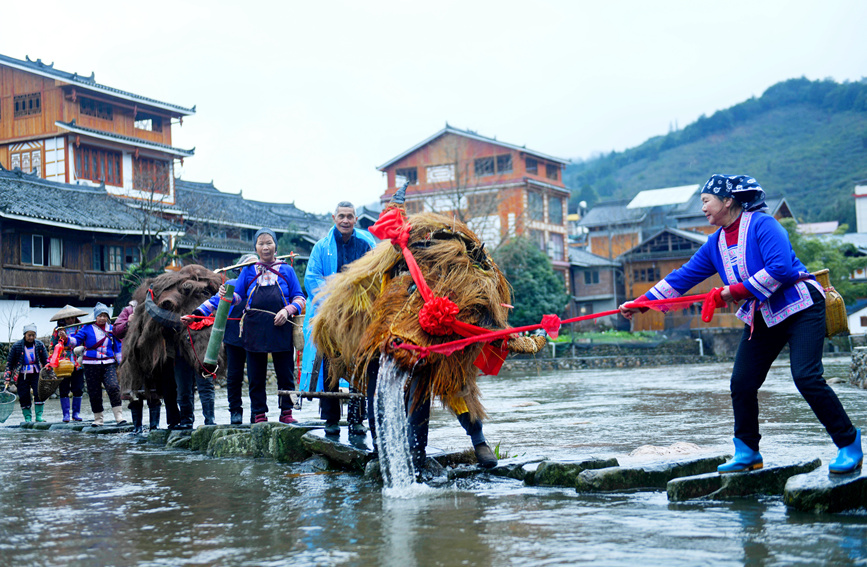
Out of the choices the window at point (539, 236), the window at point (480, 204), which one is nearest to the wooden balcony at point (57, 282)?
the window at point (480, 204)

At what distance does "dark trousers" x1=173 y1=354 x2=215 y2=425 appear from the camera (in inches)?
368

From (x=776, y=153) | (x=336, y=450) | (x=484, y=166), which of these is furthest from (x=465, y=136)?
(x=776, y=153)

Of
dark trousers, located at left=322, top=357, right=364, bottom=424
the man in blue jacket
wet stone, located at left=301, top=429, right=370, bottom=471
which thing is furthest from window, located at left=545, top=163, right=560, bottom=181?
wet stone, located at left=301, top=429, right=370, bottom=471

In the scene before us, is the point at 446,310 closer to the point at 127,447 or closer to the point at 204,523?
the point at 204,523

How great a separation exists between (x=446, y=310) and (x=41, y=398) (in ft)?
35.6

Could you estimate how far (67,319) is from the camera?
43.7 ft

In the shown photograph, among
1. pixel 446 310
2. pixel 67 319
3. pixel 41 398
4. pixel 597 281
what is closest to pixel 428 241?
pixel 446 310

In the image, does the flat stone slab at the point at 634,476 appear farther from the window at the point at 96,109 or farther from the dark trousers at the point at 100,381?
the window at the point at 96,109

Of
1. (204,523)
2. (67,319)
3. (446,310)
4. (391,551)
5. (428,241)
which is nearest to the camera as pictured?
(391,551)

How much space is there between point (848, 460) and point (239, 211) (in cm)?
3939

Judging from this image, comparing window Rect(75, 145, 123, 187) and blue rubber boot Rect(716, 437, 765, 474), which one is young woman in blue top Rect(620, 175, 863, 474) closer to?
blue rubber boot Rect(716, 437, 765, 474)

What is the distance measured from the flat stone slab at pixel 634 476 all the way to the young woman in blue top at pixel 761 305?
14.2 inches

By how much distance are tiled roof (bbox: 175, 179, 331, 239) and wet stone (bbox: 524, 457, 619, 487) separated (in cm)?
3207

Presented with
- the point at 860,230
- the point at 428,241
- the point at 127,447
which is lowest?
the point at 127,447
